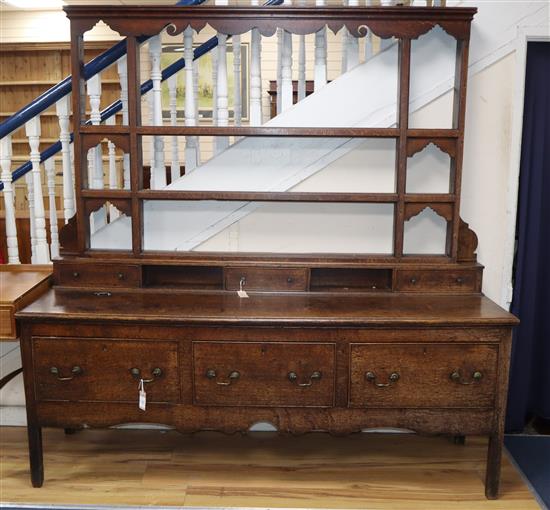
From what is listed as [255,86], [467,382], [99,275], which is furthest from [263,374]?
[255,86]

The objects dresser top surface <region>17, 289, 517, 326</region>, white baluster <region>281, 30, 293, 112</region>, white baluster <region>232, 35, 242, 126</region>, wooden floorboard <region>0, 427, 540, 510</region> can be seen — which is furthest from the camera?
white baluster <region>232, 35, 242, 126</region>

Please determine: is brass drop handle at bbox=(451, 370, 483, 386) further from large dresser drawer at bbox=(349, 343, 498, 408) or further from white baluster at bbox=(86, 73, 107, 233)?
white baluster at bbox=(86, 73, 107, 233)

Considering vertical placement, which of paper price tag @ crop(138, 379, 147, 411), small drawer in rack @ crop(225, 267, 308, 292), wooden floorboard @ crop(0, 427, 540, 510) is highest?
small drawer in rack @ crop(225, 267, 308, 292)

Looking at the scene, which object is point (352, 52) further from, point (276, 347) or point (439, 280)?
point (276, 347)

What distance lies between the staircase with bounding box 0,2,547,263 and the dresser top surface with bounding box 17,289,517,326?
14.7 inches

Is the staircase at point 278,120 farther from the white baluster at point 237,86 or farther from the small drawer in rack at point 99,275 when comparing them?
the small drawer in rack at point 99,275

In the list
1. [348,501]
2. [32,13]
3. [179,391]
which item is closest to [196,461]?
[179,391]

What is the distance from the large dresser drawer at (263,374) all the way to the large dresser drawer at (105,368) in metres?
0.12

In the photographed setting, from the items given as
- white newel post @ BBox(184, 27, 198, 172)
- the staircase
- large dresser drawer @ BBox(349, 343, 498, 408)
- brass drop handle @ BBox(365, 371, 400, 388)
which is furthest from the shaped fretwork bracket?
white newel post @ BBox(184, 27, 198, 172)

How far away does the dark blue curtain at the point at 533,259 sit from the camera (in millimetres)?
2869

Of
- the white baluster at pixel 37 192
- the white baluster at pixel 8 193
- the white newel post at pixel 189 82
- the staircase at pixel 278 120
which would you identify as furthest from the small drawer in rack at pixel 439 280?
the white baluster at pixel 8 193

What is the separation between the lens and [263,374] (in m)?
2.35

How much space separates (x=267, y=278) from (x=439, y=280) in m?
0.78

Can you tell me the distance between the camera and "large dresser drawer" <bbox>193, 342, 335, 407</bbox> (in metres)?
2.33
